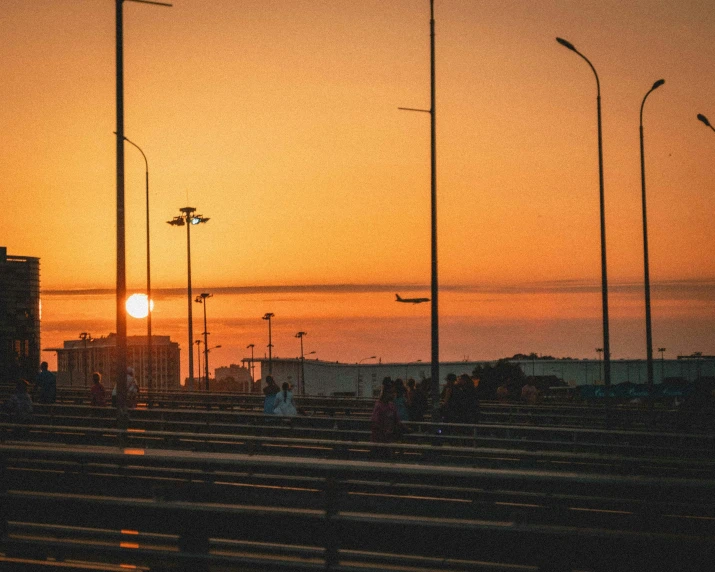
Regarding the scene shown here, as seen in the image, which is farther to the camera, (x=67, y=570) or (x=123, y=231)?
(x=123, y=231)

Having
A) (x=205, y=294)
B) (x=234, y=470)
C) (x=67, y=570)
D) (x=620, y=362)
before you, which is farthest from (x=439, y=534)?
(x=620, y=362)

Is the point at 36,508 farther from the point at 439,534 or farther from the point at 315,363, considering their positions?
the point at 315,363

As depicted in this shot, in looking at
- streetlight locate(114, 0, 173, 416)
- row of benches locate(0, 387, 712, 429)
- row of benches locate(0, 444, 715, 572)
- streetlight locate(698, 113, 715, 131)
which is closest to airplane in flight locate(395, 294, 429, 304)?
row of benches locate(0, 387, 712, 429)

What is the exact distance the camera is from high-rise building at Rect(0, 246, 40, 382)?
75.1 metres

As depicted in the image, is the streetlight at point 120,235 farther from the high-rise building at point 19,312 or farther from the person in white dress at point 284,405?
the high-rise building at point 19,312

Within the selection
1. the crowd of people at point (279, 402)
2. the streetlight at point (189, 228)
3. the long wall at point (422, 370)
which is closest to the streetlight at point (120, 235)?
the crowd of people at point (279, 402)

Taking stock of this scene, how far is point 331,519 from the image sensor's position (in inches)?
282

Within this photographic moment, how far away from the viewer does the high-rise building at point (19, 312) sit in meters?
75.1

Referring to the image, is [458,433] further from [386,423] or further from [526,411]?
[526,411]

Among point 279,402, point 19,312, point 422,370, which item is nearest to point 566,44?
point 279,402

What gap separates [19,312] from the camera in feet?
251

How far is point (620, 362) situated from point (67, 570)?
4856 inches

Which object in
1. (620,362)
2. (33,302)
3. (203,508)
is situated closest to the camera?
(203,508)

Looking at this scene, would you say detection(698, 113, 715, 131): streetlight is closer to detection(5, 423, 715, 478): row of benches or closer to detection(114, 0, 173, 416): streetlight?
detection(5, 423, 715, 478): row of benches
